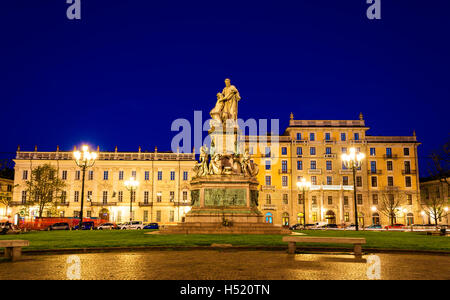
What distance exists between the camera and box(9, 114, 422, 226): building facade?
70812 mm

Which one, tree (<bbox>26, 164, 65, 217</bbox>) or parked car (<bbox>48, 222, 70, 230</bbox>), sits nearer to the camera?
parked car (<bbox>48, 222, 70, 230</bbox>)

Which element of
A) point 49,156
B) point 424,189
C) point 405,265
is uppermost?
point 49,156

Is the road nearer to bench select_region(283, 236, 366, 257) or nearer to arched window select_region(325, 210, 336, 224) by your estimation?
bench select_region(283, 236, 366, 257)

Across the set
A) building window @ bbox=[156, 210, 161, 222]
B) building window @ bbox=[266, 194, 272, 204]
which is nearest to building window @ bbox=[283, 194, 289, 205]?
building window @ bbox=[266, 194, 272, 204]

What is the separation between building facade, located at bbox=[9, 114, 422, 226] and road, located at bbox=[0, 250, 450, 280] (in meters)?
57.8

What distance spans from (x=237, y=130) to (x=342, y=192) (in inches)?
1910

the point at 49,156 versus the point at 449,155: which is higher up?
the point at 49,156

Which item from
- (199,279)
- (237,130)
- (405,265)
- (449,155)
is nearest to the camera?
(199,279)

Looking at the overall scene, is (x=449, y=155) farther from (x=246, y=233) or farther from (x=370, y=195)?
(x=370, y=195)

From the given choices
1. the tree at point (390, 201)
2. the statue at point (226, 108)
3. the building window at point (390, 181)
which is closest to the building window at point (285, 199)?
the tree at point (390, 201)
